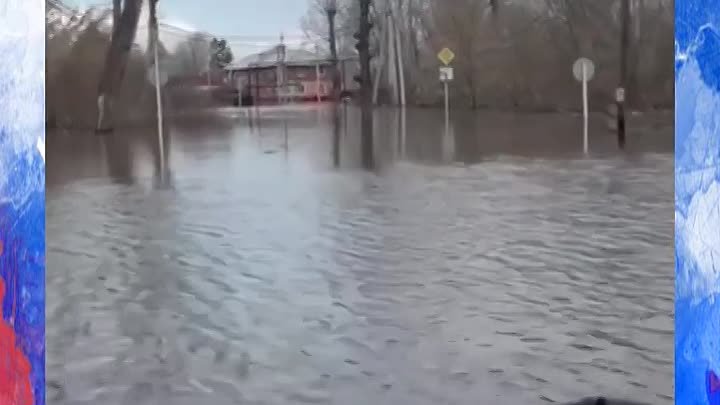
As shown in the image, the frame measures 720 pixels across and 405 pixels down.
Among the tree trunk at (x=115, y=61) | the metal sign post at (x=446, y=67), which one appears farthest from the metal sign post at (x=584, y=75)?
the tree trunk at (x=115, y=61)

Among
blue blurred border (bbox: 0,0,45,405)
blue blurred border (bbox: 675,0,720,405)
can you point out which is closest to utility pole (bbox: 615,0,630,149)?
blue blurred border (bbox: 675,0,720,405)

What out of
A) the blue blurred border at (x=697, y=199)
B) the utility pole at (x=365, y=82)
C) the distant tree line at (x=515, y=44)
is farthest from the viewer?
the utility pole at (x=365, y=82)

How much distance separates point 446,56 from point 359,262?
2.31 feet

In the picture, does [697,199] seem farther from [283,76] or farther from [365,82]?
[283,76]

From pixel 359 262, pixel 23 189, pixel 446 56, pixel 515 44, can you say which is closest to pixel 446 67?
pixel 446 56

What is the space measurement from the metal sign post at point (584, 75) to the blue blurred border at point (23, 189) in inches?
58.5

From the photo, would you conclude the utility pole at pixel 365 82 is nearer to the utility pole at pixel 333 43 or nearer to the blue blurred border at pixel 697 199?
the utility pole at pixel 333 43

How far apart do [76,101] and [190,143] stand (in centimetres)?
34

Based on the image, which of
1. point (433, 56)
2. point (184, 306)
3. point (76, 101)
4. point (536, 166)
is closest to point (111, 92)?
point (76, 101)

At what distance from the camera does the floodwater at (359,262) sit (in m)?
2.49

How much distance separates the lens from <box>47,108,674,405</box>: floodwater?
2.49 meters

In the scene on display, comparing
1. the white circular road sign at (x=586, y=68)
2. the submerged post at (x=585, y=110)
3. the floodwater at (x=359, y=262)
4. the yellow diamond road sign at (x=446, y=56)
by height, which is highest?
the yellow diamond road sign at (x=446, y=56)

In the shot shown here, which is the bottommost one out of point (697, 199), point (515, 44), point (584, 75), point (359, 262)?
point (359, 262)

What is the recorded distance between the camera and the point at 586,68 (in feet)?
9.21
